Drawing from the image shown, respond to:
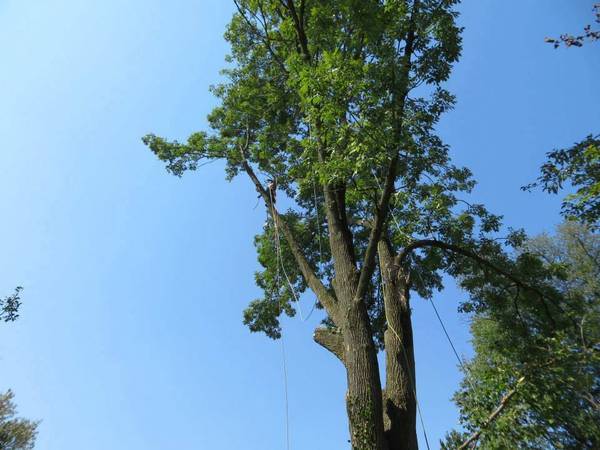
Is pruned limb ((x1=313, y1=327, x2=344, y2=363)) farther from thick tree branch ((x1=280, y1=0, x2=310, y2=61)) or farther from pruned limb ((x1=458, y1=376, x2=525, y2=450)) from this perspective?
thick tree branch ((x1=280, y1=0, x2=310, y2=61))

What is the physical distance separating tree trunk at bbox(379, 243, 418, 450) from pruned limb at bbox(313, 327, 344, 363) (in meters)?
0.65

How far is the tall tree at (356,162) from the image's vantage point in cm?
406

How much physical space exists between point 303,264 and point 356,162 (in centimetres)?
209

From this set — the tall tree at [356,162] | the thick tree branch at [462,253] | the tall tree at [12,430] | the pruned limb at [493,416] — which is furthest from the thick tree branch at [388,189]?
the tall tree at [12,430]

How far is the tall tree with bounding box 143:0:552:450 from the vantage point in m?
4.06

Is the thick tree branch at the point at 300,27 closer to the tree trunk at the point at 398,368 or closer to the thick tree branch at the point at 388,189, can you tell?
the thick tree branch at the point at 388,189

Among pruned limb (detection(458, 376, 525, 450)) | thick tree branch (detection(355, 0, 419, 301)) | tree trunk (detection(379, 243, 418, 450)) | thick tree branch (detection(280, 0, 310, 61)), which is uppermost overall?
thick tree branch (detection(280, 0, 310, 61))

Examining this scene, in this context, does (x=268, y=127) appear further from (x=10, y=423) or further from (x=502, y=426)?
(x=10, y=423)

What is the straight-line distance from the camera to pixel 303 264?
18.1ft

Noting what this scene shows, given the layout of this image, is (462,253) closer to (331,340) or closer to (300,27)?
(331,340)

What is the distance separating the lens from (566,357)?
3695 millimetres

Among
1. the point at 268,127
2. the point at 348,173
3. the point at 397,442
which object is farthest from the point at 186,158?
the point at 397,442

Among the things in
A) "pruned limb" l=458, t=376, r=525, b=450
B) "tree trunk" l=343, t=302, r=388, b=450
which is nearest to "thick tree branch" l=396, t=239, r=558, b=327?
"tree trunk" l=343, t=302, r=388, b=450

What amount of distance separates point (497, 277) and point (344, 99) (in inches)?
179
